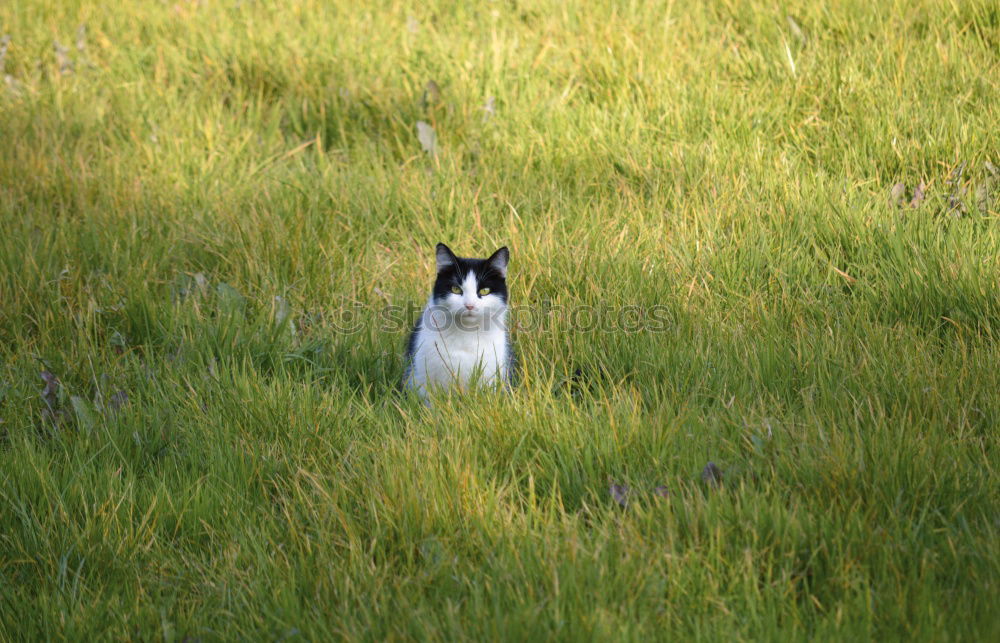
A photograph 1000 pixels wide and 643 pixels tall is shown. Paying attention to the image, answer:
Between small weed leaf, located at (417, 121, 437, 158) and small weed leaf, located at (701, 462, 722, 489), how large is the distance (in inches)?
114

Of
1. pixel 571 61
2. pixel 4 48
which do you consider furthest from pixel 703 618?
pixel 4 48

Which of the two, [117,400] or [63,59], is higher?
[63,59]

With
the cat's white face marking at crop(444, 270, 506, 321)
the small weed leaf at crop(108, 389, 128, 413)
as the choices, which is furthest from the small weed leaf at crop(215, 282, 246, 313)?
the cat's white face marking at crop(444, 270, 506, 321)

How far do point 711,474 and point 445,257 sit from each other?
141 centimetres

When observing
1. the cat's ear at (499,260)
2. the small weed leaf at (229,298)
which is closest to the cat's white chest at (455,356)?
the cat's ear at (499,260)

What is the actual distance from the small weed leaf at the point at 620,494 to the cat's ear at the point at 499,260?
116cm

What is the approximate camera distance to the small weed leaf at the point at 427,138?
493 centimetres

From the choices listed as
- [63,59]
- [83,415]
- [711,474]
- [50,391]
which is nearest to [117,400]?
[83,415]

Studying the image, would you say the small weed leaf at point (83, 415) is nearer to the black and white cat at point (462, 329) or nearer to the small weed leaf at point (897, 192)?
the black and white cat at point (462, 329)

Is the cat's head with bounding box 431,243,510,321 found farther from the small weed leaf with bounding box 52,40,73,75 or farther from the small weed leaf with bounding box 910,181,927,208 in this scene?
the small weed leaf with bounding box 52,40,73,75

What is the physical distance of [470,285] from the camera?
132 inches

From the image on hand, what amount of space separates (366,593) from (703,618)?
842 millimetres

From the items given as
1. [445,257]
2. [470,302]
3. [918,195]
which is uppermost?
[918,195]

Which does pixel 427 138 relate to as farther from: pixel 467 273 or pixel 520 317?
pixel 467 273
